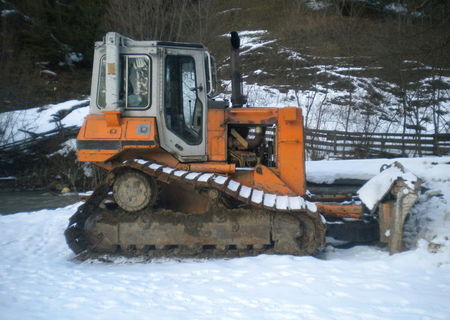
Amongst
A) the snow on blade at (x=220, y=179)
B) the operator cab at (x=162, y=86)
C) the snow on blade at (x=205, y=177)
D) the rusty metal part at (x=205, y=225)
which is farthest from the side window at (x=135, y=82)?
the snow on blade at (x=220, y=179)

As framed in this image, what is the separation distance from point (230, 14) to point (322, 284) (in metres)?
16.4

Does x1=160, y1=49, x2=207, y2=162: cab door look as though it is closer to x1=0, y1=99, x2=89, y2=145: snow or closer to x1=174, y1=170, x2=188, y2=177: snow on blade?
x1=174, y1=170, x2=188, y2=177: snow on blade

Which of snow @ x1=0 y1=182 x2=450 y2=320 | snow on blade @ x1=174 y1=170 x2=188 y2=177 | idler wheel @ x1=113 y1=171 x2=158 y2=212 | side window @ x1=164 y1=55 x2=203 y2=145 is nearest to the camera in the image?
snow @ x1=0 y1=182 x2=450 y2=320

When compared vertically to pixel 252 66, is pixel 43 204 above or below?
below

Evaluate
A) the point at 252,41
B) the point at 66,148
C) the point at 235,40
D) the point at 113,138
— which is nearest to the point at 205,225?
the point at 113,138

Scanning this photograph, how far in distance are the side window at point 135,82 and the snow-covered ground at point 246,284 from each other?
214 cm

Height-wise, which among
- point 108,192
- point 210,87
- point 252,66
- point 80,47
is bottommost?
point 108,192

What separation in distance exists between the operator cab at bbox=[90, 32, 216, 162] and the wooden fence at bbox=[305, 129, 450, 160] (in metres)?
8.59

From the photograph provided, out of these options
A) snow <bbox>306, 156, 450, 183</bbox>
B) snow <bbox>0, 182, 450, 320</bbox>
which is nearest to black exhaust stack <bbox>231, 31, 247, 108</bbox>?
snow <bbox>306, 156, 450, 183</bbox>

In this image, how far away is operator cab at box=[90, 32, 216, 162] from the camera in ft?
19.3

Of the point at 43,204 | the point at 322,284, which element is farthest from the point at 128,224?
the point at 43,204

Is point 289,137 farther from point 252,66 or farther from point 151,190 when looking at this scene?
point 252,66

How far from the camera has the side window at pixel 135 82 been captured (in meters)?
5.97

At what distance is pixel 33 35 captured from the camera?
24703 millimetres
